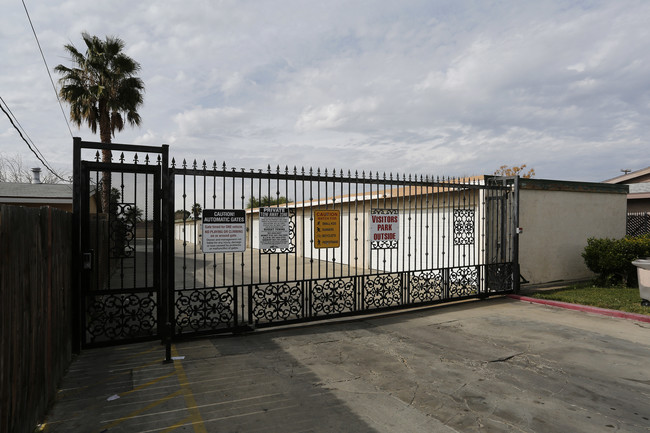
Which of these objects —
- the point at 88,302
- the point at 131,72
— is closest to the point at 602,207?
the point at 88,302

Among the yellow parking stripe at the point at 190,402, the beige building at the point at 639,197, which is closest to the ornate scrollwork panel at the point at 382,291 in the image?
the yellow parking stripe at the point at 190,402

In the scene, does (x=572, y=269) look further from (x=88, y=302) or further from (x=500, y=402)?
(x=88, y=302)

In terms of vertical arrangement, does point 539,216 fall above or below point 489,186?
below

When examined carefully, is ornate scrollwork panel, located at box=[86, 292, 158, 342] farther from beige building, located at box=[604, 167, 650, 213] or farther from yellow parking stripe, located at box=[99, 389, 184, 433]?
beige building, located at box=[604, 167, 650, 213]

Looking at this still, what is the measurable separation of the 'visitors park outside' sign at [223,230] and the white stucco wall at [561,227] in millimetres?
8755

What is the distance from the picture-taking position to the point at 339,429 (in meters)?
3.96

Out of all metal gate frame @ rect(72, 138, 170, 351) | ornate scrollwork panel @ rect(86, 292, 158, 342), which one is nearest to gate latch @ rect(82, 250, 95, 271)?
metal gate frame @ rect(72, 138, 170, 351)

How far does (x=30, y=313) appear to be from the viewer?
3.78m

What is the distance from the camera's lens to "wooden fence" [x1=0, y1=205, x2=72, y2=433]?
3100mm

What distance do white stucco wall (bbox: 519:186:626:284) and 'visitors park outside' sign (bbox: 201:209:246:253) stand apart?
8.76m

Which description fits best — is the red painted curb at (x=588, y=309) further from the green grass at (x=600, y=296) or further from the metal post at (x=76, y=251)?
the metal post at (x=76, y=251)

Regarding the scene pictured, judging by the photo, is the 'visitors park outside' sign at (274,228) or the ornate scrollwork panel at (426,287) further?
the ornate scrollwork panel at (426,287)

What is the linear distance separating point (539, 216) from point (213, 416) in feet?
37.8

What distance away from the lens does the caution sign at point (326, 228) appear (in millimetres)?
8039
